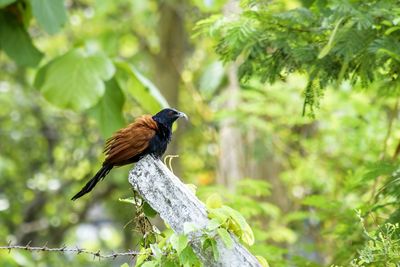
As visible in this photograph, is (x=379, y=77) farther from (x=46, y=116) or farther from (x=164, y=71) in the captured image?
(x=46, y=116)

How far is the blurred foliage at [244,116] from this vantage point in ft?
10.4

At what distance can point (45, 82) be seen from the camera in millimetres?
4406

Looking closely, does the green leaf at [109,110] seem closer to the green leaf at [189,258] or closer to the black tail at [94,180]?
the black tail at [94,180]

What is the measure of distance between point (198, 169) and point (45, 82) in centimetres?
763

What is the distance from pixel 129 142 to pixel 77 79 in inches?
43.9

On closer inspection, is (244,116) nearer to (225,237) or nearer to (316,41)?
(316,41)

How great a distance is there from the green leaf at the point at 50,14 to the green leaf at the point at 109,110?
0.46 metres

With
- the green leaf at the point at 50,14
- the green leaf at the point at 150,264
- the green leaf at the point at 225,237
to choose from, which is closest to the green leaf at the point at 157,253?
the green leaf at the point at 150,264

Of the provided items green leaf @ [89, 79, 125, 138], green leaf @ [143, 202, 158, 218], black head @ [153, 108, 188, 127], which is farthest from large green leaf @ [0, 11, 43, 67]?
green leaf @ [143, 202, 158, 218]

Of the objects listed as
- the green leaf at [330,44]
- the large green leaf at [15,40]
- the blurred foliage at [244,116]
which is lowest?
the blurred foliage at [244,116]

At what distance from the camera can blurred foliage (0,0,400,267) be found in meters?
3.18

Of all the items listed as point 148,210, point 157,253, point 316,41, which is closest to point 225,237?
point 157,253

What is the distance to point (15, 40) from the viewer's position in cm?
450

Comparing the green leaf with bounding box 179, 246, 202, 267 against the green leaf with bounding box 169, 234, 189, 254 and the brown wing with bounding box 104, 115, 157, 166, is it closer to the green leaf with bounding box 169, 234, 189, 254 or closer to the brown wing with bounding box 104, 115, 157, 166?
the green leaf with bounding box 169, 234, 189, 254
